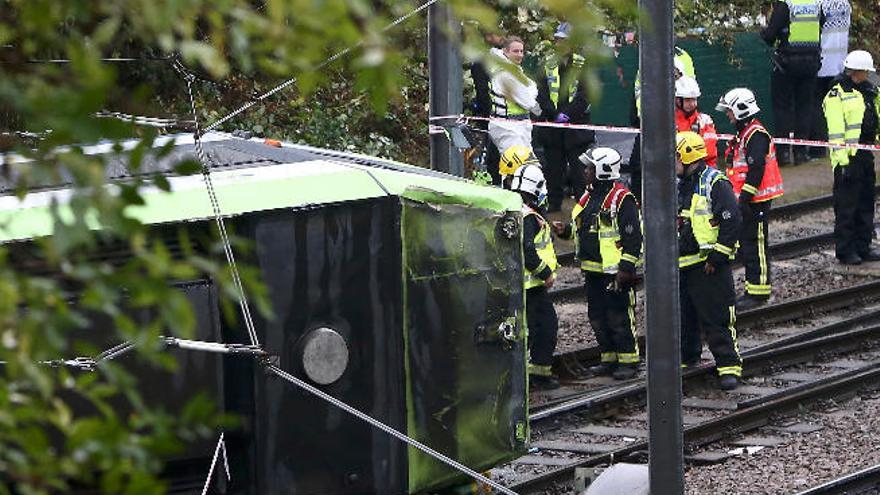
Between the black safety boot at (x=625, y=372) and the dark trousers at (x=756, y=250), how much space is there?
7.48ft

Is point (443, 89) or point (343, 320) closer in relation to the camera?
point (343, 320)

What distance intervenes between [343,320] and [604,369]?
311 inches

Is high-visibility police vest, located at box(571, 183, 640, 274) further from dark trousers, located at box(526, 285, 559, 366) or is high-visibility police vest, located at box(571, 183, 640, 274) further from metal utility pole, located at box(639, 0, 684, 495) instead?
metal utility pole, located at box(639, 0, 684, 495)

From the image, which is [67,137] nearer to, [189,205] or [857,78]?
Answer: [189,205]

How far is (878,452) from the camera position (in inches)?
491

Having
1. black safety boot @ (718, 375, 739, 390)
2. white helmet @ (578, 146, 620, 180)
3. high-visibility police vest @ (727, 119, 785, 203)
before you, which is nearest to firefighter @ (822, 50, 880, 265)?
high-visibility police vest @ (727, 119, 785, 203)

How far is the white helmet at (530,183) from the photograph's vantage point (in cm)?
1433

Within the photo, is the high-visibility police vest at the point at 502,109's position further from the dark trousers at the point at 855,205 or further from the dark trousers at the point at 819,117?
the dark trousers at the point at 819,117

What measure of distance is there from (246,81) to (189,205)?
1209cm

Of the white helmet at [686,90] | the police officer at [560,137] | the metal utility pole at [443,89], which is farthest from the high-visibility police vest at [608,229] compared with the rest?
the police officer at [560,137]

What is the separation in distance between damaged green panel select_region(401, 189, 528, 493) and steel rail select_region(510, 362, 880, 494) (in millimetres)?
3599

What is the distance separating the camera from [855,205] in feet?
59.7

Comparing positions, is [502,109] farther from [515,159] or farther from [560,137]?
[515,159]

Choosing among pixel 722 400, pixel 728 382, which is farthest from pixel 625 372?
pixel 722 400
